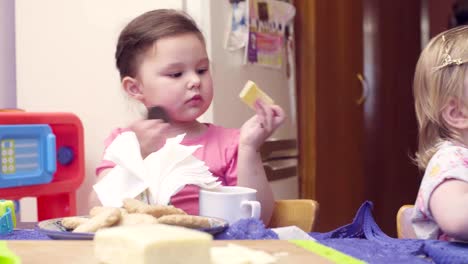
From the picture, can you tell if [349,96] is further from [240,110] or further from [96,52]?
[96,52]

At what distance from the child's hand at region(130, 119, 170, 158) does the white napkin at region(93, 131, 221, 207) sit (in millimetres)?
244

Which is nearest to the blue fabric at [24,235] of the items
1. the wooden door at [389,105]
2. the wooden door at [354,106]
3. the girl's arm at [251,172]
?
the girl's arm at [251,172]

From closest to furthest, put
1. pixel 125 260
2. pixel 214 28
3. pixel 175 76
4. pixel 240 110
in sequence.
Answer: pixel 125 260
pixel 175 76
pixel 214 28
pixel 240 110

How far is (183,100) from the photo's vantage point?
50.8 inches

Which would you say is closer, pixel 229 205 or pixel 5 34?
pixel 229 205

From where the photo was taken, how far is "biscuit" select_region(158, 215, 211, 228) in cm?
72

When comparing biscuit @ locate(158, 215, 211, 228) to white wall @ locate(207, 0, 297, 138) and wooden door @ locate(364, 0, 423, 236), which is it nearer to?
white wall @ locate(207, 0, 297, 138)

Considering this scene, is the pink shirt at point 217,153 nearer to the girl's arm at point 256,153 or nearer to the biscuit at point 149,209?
the girl's arm at point 256,153

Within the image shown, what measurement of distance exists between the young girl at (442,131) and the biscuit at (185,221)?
0.35 meters

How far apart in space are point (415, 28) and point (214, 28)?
7.41 ft

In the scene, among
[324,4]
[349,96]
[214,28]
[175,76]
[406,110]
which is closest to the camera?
[175,76]

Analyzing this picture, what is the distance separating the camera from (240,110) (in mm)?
1920

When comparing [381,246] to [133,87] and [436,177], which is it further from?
[133,87]

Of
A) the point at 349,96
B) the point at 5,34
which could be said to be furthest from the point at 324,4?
the point at 5,34
